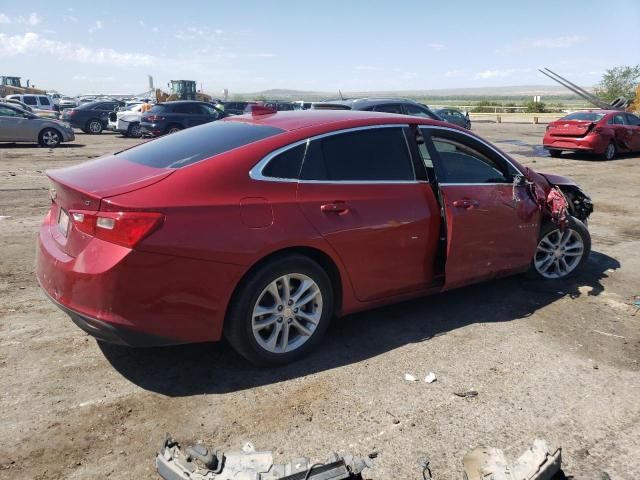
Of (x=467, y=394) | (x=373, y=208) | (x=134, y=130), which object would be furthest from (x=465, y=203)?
(x=134, y=130)

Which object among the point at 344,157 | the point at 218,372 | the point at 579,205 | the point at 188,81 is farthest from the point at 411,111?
the point at 188,81

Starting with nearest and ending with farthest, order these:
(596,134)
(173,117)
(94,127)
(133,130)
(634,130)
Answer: (596,134)
(634,130)
(173,117)
(133,130)
(94,127)

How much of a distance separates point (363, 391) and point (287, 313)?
0.70 m

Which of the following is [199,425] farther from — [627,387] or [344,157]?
[627,387]

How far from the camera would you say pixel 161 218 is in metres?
2.99

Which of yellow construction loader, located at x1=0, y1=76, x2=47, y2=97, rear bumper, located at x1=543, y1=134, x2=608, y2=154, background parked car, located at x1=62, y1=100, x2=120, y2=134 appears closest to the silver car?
background parked car, located at x1=62, y1=100, x2=120, y2=134

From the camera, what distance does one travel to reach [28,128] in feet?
58.2

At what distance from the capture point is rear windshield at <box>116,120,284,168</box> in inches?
137

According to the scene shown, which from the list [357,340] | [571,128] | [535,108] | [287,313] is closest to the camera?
[287,313]

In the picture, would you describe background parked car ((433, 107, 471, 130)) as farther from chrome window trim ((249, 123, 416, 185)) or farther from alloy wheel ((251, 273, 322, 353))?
alloy wheel ((251, 273, 322, 353))

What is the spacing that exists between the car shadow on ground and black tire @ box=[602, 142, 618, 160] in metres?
12.3

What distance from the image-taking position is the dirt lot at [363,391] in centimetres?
277

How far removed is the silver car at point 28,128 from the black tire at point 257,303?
57.3 ft

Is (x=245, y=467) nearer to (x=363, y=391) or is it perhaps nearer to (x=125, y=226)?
(x=363, y=391)
